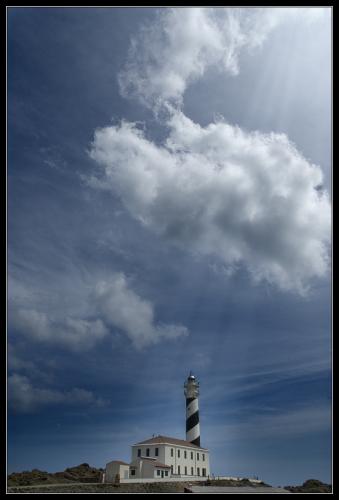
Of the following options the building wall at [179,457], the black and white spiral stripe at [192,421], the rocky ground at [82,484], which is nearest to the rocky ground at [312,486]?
the rocky ground at [82,484]

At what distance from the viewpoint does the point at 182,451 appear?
54375mm

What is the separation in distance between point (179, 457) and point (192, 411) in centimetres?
979

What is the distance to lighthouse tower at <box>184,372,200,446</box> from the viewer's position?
Result: 60.9 m

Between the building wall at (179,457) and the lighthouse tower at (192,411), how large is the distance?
2714mm

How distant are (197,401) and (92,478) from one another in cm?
2095

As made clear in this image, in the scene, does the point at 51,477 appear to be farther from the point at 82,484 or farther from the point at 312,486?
the point at 312,486

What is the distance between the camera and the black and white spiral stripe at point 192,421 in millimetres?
60781

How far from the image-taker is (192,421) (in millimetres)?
62000

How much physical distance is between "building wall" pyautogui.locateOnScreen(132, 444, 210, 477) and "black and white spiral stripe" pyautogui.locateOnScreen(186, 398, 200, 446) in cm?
240

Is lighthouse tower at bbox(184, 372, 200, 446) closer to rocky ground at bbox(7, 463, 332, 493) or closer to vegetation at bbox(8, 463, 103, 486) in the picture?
rocky ground at bbox(7, 463, 332, 493)

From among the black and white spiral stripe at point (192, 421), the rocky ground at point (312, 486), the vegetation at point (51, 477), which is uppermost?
the black and white spiral stripe at point (192, 421)

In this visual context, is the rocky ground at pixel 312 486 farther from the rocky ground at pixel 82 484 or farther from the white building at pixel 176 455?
the white building at pixel 176 455
